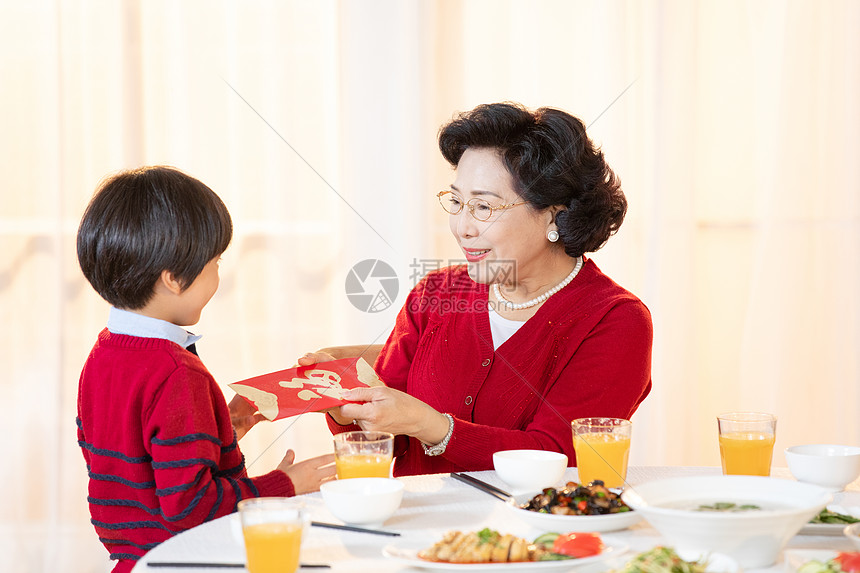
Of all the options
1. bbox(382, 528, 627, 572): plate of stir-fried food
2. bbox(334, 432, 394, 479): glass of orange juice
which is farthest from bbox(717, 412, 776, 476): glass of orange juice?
bbox(334, 432, 394, 479): glass of orange juice

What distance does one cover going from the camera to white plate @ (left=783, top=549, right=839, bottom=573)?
108cm

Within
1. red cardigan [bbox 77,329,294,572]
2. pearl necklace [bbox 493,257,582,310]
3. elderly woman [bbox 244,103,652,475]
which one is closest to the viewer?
red cardigan [bbox 77,329,294,572]

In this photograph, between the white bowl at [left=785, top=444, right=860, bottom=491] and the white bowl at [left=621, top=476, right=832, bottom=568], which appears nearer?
the white bowl at [left=621, top=476, right=832, bottom=568]

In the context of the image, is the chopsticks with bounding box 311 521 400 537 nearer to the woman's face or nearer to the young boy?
the young boy

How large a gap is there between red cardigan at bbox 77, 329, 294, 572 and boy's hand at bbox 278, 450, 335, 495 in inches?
2.0

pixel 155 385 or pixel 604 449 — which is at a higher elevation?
pixel 155 385

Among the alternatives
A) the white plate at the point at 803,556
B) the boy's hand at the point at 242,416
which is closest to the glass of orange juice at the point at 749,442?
the white plate at the point at 803,556

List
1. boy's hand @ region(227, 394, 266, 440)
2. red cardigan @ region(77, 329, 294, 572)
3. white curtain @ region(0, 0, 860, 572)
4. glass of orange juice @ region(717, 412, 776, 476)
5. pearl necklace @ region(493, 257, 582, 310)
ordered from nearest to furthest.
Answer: red cardigan @ region(77, 329, 294, 572), glass of orange juice @ region(717, 412, 776, 476), boy's hand @ region(227, 394, 266, 440), pearl necklace @ region(493, 257, 582, 310), white curtain @ region(0, 0, 860, 572)

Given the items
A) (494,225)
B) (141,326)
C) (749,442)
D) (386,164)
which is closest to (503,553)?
(749,442)

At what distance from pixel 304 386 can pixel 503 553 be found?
70 cm

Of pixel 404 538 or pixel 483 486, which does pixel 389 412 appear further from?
pixel 404 538

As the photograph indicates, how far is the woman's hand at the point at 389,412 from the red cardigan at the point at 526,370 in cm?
8

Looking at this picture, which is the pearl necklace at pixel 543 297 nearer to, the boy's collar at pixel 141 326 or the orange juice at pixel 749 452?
the orange juice at pixel 749 452

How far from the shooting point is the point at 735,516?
102 centimetres
